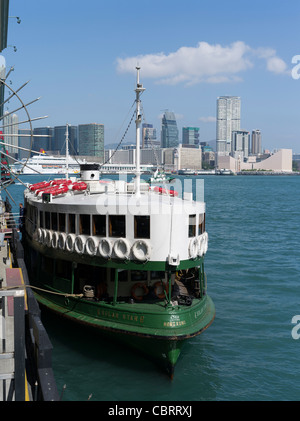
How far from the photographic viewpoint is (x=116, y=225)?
17.5m

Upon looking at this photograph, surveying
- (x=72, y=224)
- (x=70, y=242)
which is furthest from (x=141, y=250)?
(x=72, y=224)


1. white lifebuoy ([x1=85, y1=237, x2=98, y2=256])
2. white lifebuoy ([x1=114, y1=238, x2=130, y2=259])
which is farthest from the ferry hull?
white lifebuoy ([x1=85, y1=237, x2=98, y2=256])

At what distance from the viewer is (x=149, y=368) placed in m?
16.7

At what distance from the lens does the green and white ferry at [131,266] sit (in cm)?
1647

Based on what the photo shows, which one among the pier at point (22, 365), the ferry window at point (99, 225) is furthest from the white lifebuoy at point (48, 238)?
the pier at point (22, 365)

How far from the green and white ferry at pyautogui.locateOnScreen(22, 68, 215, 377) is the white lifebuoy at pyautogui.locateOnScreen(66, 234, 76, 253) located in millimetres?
44

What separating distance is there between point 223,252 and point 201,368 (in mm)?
22306

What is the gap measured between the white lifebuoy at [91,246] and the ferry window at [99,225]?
1.13 feet

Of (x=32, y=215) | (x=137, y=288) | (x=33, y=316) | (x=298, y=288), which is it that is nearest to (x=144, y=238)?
(x=137, y=288)

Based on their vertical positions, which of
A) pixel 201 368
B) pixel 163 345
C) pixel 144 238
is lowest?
pixel 201 368

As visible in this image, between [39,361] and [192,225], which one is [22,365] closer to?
[39,361]

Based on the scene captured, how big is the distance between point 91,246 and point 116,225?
1.35m

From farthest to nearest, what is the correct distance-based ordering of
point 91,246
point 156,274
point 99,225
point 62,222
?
point 62,222 < point 156,274 < point 99,225 < point 91,246

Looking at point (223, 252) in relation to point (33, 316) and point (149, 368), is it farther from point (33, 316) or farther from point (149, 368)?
point (33, 316)
